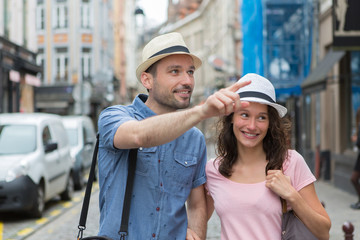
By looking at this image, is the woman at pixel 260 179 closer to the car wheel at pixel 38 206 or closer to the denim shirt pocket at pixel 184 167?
the denim shirt pocket at pixel 184 167

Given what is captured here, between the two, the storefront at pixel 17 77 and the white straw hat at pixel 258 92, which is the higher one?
the storefront at pixel 17 77

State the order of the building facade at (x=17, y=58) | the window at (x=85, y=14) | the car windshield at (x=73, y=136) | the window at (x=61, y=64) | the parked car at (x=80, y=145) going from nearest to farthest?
the parked car at (x=80, y=145), the car windshield at (x=73, y=136), the building facade at (x=17, y=58), the window at (x=61, y=64), the window at (x=85, y=14)

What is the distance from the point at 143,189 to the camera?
2830 mm

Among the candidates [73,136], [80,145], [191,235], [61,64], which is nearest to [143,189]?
[191,235]

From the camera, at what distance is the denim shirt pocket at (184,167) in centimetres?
292

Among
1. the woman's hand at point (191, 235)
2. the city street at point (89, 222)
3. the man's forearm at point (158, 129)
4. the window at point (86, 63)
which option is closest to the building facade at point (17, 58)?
the window at point (86, 63)

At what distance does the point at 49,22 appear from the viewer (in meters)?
41.1

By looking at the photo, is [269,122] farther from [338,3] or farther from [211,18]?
[211,18]

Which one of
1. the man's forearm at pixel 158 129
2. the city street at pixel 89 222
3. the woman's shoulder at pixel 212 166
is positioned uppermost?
the man's forearm at pixel 158 129

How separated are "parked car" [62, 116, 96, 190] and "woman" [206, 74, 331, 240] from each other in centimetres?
1188

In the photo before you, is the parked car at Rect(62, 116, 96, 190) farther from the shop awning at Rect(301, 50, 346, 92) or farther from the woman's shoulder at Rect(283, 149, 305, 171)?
the woman's shoulder at Rect(283, 149, 305, 171)

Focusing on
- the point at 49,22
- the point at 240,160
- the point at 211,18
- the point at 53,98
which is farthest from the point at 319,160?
the point at 211,18

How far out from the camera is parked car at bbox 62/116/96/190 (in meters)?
15.2

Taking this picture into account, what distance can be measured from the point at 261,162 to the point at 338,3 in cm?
847
